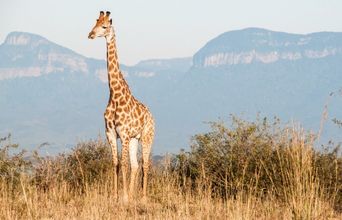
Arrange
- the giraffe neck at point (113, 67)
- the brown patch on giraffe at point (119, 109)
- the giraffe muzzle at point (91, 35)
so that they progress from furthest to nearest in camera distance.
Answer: the giraffe neck at point (113, 67) < the brown patch on giraffe at point (119, 109) < the giraffe muzzle at point (91, 35)

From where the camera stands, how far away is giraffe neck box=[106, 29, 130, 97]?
12.8 m

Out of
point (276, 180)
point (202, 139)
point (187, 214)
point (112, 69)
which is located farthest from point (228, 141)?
point (187, 214)

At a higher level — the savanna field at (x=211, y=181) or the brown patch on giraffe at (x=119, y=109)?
the brown patch on giraffe at (x=119, y=109)

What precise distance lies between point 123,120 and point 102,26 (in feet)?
6.33

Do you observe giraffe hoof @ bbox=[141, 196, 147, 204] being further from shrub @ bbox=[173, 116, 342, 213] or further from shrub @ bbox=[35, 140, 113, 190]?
shrub @ bbox=[35, 140, 113, 190]

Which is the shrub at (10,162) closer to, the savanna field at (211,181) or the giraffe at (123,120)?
the savanna field at (211,181)

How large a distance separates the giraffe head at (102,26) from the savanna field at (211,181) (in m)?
2.93

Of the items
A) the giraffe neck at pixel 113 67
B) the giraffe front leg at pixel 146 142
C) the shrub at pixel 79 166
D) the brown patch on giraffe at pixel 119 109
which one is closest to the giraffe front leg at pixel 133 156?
the giraffe front leg at pixel 146 142

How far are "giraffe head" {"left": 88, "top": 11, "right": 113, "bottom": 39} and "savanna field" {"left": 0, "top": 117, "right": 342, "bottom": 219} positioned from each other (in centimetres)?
293

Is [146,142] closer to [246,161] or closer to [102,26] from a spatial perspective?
[246,161]

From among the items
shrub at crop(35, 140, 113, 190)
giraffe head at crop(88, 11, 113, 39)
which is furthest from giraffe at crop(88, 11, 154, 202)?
shrub at crop(35, 140, 113, 190)

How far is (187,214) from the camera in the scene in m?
9.41

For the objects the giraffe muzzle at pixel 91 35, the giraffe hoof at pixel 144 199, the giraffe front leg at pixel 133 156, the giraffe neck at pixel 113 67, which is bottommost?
the giraffe hoof at pixel 144 199

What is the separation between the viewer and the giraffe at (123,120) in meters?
12.2
